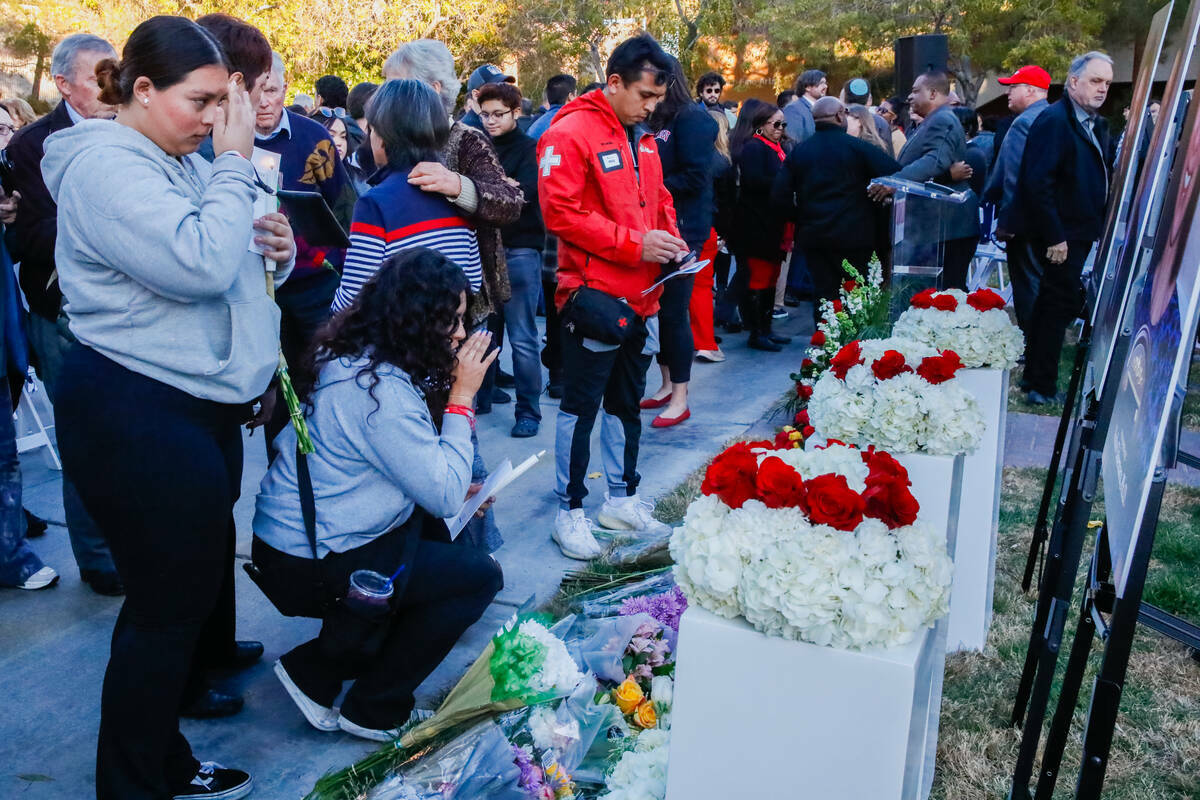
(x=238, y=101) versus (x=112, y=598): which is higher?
(x=238, y=101)

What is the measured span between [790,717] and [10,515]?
302cm

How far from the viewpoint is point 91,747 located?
2791mm

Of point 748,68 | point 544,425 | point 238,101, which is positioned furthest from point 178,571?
point 748,68

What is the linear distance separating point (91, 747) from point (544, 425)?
3.46 metres

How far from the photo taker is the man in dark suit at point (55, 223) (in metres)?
3.47

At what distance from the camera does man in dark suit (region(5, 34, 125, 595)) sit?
3471mm

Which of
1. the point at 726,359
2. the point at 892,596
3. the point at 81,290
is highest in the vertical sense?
the point at 81,290

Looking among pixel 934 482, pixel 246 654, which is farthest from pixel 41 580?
pixel 934 482

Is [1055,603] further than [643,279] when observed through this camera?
No

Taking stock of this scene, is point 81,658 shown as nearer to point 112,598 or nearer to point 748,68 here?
point 112,598

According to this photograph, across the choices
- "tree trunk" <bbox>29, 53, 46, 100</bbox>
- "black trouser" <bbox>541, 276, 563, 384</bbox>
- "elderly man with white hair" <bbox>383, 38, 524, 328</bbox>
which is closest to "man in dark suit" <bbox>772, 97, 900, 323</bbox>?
"black trouser" <bbox>541, 276, 563, 384</bbox>

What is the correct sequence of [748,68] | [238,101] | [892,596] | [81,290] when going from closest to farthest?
[892,596] < [81,290] < [238,101] < [748,68]

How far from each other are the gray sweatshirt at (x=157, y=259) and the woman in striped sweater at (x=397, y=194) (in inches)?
43.6

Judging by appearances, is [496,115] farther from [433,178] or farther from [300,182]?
[433,178]
